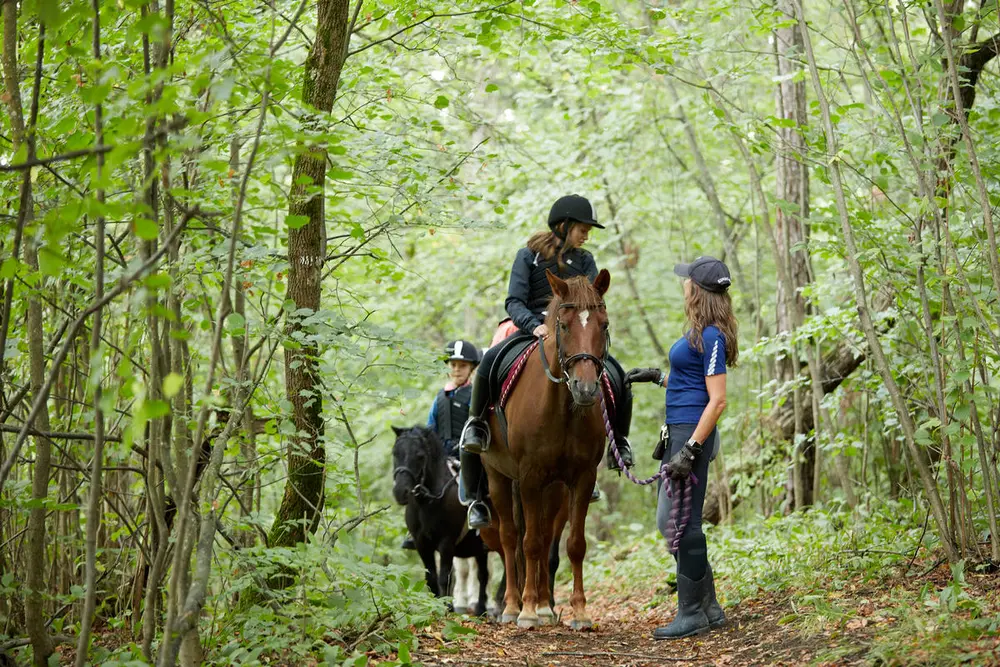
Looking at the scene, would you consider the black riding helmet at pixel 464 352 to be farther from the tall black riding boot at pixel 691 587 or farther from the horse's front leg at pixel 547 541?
the tall black riding boot at pixel 691 587

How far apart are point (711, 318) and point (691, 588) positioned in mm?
1818

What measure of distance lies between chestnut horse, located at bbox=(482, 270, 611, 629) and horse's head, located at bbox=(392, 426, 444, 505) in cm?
170

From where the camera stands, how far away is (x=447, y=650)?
215 inches

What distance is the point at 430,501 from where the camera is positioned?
9508mm

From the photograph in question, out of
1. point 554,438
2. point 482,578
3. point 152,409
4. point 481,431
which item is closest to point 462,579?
point 482,578

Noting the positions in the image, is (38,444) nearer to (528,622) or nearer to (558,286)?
(558,286)

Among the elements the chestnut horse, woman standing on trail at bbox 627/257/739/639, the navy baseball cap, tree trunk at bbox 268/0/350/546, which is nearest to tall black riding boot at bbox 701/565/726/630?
woman standing on trail at bbox 627/257/739/639

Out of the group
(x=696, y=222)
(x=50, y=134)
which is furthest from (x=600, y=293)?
(x=696, y=222)

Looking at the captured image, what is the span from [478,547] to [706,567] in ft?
13.5

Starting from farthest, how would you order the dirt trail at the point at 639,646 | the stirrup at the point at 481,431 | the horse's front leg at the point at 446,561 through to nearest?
the horse's front leg at the point at 446,561 → the stirrup at the point at 481,431 → the dirt trail at the point at 639,646

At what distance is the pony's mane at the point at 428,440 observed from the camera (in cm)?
960

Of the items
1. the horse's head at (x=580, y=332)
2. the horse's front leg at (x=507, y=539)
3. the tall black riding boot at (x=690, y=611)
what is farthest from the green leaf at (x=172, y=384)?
the horse's front leg at (x=507, y=539)

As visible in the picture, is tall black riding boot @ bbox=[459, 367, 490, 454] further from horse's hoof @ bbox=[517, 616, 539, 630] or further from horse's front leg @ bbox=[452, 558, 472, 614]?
horse's front leg @ bbox=[452, 558, 472, 614]

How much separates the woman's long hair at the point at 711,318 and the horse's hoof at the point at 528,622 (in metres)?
2.54
